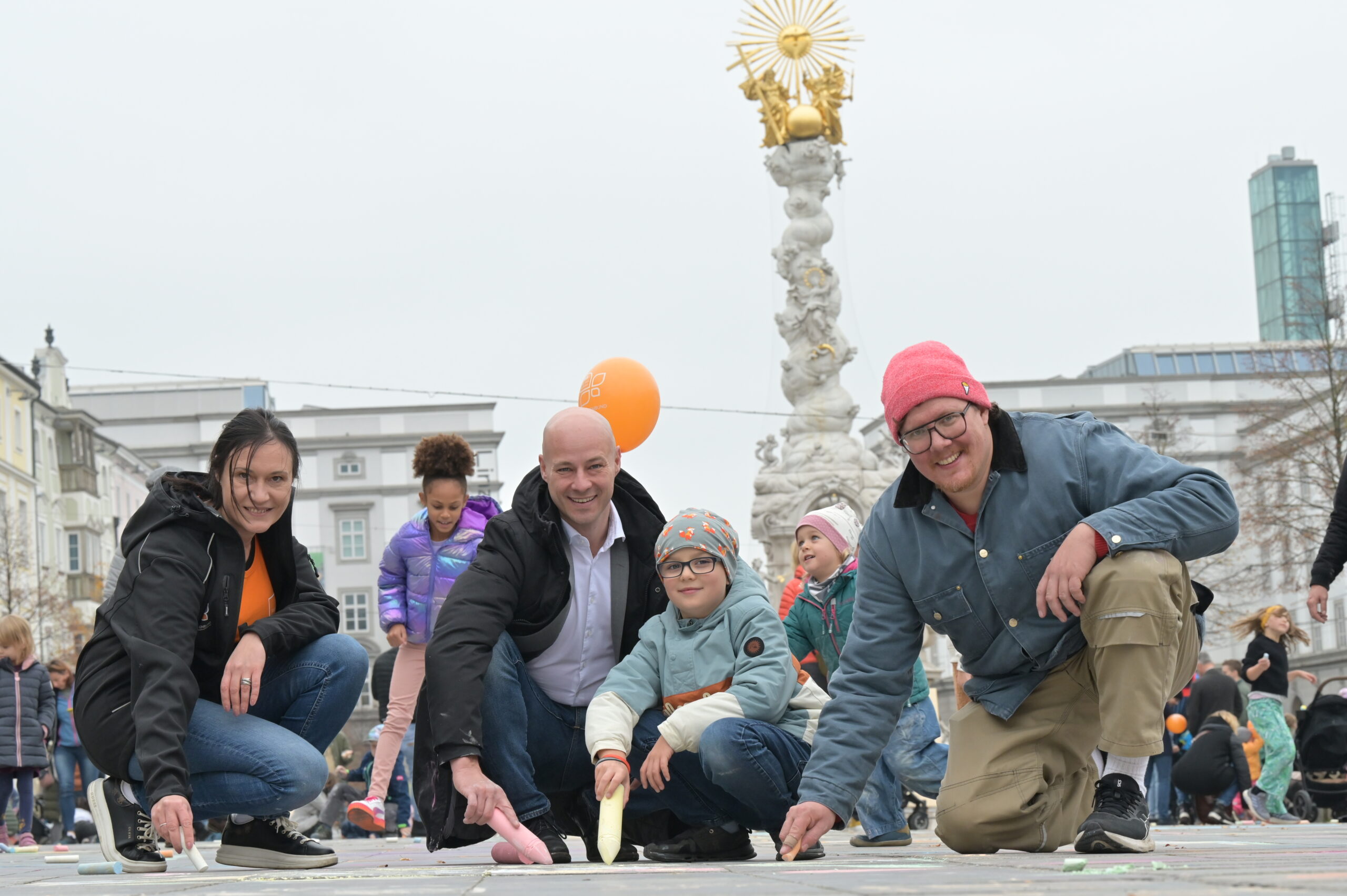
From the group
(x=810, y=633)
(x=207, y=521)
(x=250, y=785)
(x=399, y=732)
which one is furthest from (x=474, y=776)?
(x=399, y=732)

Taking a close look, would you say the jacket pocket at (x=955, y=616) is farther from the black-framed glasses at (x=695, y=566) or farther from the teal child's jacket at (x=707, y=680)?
the black-framed glasses at (x=695, y=566)

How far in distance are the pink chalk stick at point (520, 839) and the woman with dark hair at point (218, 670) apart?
0.63 meters

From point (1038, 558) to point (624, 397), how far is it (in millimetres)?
4010

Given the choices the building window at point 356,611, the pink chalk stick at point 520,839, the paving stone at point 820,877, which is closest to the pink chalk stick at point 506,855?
the paving stone at point 820,877

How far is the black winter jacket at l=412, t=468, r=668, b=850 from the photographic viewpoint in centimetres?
516

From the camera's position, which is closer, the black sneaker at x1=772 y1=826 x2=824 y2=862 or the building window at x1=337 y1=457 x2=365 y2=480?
the black sneaker at x1=772 y1=826 x2=824 y2=862

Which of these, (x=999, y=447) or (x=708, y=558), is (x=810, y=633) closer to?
(x=708, y=558)

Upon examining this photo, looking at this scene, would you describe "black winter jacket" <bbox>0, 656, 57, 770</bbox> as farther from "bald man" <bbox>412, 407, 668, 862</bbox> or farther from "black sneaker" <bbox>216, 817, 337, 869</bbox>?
"bald man" <bbox>412, 407, 668, 862</bbox>

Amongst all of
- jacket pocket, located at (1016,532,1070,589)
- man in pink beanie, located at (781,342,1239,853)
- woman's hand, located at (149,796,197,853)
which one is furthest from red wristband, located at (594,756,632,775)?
jacket pocket, located at (1016,532,1070,589)

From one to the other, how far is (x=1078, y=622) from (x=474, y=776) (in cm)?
183

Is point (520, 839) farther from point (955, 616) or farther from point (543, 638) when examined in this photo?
point (955, 616)

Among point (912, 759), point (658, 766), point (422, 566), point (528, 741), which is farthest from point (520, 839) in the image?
point (422, 566)

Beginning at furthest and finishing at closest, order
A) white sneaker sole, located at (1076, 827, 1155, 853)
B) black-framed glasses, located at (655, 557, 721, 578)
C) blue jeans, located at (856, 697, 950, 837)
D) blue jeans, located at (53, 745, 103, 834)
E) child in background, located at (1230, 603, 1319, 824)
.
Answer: blue jeans, located at (53, 745, 103, 834) → child in background, located at (1230, 603, 1319, 824) → blue jeans, located at (856, 697, 950, 837) → black-framed glasses, located at (655, 557, 721, 578) → white sneaker sole, located at (1076, 827, 1155, 853)

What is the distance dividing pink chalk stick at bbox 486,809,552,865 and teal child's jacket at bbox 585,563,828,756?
1.05 feet
